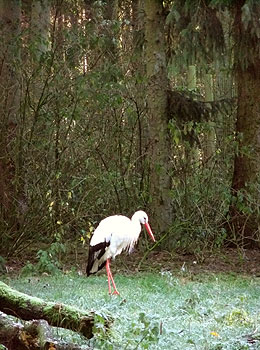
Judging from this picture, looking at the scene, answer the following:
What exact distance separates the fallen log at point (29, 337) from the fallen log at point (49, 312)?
15.4 inches

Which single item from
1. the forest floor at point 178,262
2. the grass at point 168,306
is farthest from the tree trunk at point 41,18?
the grass at point 168,306

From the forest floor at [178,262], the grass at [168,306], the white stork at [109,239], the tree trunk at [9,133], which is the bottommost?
the forest floor at [178,262]

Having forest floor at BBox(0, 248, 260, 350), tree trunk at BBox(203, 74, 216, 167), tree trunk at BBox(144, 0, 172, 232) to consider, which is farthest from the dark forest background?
forest floor at BBox(0, 248, 260, 350)

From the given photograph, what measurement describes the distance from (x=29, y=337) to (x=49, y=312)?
61 centimetres

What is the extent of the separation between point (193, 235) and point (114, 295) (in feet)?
14.1

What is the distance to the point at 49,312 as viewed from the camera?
5.56 meters

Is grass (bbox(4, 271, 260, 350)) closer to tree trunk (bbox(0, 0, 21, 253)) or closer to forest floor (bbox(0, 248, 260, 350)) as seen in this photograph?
forest floor (bbox(0, 248, 260, 350))

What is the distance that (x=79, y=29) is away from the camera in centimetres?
1410

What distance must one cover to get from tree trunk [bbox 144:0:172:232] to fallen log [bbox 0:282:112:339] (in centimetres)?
823

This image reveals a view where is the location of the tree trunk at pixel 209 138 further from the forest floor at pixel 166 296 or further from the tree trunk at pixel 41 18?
the tree trunk at pixel 41 18

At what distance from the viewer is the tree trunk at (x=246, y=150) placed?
13633 mm

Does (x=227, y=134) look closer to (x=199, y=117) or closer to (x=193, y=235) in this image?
(x=199, y=117)

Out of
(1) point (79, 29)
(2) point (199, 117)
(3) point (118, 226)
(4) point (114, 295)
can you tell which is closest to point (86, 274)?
(3) point (118, 226)

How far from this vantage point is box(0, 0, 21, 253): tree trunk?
12.4 m
